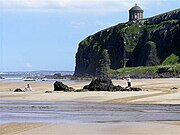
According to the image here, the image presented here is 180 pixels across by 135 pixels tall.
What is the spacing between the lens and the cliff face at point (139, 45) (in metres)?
162

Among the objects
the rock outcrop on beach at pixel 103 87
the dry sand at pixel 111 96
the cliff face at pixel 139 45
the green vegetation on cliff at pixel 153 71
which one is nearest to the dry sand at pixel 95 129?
the dry sand at pixel 111 96

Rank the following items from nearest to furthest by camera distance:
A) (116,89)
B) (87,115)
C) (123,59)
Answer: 1. (87,115)
2. (116,89)
3. (123,59)

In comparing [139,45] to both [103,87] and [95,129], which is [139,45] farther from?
[95,129]

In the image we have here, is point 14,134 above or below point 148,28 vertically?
below

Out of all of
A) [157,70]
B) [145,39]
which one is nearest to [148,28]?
[145,39]

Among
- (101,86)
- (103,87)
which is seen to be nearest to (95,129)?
(103,87)

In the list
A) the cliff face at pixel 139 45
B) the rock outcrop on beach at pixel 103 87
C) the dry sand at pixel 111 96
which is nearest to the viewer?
the dry sand at pixel 111 96

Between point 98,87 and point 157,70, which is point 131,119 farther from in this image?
point 157,70

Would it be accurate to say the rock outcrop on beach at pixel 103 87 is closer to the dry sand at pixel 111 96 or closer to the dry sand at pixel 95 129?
the dry sand at pixel 111 96

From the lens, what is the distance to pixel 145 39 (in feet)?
586

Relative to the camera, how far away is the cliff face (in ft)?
532

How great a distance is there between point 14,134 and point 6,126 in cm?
258

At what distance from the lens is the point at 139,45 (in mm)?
176250

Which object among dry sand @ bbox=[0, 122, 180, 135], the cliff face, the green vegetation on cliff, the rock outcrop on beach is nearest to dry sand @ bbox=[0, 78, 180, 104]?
the rock outcrop on beach
